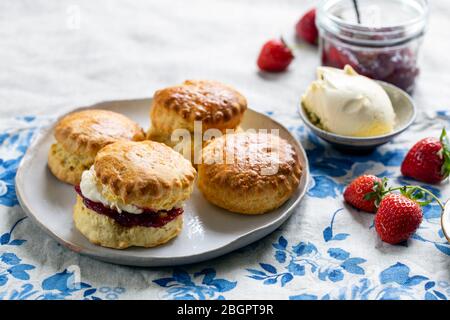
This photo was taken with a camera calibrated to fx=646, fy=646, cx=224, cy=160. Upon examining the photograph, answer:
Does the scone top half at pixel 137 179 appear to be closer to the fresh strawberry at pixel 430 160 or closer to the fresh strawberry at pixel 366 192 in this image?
the fresh strawberry at pixel 366 192

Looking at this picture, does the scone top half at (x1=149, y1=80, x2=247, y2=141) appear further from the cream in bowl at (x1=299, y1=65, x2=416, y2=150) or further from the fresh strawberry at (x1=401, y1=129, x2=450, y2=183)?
the fresh strawberry at (x1=401, y1=129, x2=450, y2=183)

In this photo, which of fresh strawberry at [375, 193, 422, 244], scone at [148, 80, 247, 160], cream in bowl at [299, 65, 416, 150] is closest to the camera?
fresh strawberry at [375, 193, 422, 244]

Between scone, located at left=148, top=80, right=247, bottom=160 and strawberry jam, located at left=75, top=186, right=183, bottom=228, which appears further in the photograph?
scone, located at left=148, top=80, right=247, bottom=160

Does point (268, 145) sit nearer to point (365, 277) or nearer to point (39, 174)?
point (365, 277)

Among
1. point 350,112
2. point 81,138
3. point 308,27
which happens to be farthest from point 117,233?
point 308,27

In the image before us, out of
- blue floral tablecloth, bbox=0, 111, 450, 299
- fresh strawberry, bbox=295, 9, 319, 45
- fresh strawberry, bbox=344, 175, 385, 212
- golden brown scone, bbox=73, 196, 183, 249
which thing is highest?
fresh strawberry, bbox=295, 9, 319, 45

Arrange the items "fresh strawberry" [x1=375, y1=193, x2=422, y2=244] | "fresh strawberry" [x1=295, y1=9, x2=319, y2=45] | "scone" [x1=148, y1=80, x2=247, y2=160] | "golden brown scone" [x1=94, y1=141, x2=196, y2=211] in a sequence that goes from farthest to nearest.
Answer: "fresh strawberry" [x1=295, y1=9, x2=319, y2=45] < "scone" [x1=148, y1=80, x2=247, y2=160] < "fresh strawberry" [x1=375, y1=193, x2=422, y2=244] < "golden brown scone" [x1=94, y1=141, x2=196, y2=211]

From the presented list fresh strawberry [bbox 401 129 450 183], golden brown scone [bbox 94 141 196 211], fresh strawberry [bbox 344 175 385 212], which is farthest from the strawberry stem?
golden brown scone [bbox 94 141 196 211]
